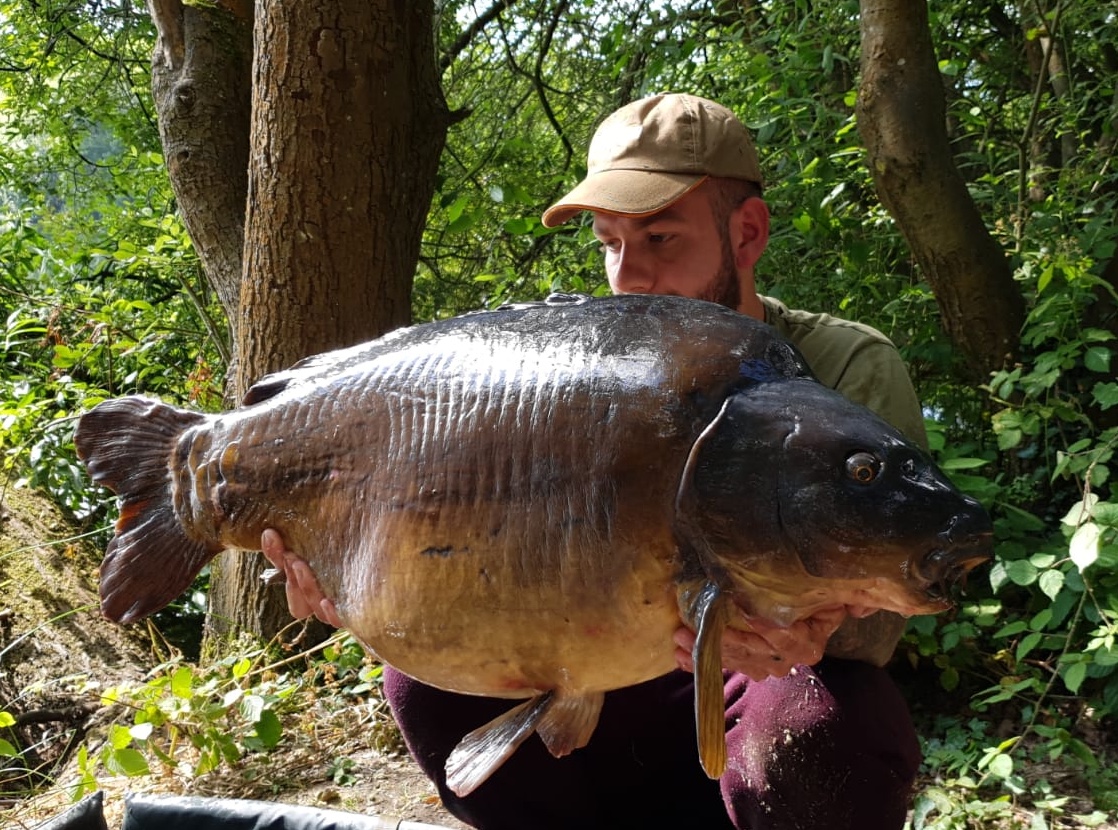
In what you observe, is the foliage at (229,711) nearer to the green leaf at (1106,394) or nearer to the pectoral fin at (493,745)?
the pectoral fin at (493,745)

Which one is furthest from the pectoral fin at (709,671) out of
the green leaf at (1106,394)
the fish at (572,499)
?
the green leaf at (1106,394)

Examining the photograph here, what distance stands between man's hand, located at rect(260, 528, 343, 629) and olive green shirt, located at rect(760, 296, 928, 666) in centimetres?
88

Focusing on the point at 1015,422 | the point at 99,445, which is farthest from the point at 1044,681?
the point at 99,445

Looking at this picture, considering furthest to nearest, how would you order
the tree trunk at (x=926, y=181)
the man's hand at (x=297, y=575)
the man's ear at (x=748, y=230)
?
the tree trunk at (x=926, y=181) < the man's ear at (x=748, y=230) < the man's hand at (x=297, y=575)

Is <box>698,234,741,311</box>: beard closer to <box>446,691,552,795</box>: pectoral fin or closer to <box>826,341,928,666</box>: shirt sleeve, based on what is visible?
<box>826,341,928,666</box>: shirt sleeve

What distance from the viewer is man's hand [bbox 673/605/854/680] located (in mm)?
1190

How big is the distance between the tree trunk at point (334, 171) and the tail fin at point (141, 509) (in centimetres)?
150

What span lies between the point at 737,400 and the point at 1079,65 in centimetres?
384

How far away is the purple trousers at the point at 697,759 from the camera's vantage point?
170 cm

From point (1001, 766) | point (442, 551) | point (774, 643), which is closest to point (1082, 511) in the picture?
point (1001, 766)

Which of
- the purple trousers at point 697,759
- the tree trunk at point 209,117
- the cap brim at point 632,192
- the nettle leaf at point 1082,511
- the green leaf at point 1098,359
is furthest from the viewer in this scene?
the tree trunk at point 209,117

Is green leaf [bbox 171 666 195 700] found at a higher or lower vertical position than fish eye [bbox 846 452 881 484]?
lower

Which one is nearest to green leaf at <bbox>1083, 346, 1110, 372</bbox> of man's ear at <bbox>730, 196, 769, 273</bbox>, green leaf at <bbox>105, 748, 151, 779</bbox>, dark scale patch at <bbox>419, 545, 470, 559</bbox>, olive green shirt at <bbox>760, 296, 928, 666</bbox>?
olive green shirt at <bbox>760, 296, 928, 666</bbox>

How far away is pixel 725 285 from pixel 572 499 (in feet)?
3.28
